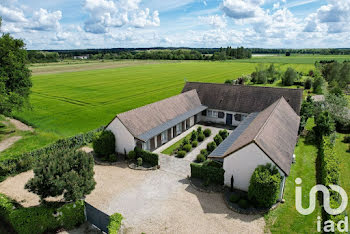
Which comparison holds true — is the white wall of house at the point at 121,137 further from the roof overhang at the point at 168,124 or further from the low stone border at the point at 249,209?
the low stone border at the point at 249,209

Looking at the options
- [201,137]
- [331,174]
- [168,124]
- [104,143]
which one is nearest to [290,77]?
[201,137]

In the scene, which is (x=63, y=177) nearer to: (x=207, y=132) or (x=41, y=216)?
(x=41, y=216)

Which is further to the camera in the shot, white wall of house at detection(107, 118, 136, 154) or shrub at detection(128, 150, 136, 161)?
white wall of house at detection(107, 118, 136, 154)

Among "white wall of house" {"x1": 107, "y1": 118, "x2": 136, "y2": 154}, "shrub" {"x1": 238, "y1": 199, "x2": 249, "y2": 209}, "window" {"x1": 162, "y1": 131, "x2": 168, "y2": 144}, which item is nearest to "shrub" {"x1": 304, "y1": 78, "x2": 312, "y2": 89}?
"window" {"x1": 162, "y1": 131, "x2": 168, "y2": 144}

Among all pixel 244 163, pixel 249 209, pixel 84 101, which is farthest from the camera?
pixel 84 101

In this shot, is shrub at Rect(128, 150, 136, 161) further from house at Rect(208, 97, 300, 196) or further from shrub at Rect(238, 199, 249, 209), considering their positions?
shrub at Rect(238, 199, 249, 209)

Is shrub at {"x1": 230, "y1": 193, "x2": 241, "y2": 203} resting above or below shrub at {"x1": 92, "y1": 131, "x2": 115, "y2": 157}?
below
